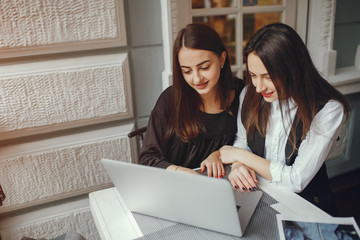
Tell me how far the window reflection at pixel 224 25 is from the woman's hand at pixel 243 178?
3.42 feet

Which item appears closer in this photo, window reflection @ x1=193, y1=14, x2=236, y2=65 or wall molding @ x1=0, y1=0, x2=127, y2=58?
wall molding @ x1=0, y1=0, x2=127, y2=58

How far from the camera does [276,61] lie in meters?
1.19

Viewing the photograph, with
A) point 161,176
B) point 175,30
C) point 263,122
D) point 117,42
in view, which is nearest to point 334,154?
point 263,122

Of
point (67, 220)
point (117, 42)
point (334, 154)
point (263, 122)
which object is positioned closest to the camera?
point (263, 122)

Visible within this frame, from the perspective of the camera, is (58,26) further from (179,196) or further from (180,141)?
(179,196)

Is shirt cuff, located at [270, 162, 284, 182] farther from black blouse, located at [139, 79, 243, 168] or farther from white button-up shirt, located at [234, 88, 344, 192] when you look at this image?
black blouse, located at [139, 79, 243, 168]

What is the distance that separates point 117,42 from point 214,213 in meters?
1.21

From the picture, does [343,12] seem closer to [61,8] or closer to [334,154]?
[334,154]

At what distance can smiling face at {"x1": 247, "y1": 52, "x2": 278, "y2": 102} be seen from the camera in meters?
1.23

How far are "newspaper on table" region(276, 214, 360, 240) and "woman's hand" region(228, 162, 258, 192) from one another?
0.24m

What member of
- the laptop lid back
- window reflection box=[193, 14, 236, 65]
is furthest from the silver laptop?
window reflection box=[193, 14, 236, 65]

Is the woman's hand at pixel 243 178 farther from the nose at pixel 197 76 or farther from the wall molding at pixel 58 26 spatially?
the wall molding at pixel 58 26

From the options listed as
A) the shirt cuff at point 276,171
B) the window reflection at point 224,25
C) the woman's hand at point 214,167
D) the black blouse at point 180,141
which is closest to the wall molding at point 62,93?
the black blouse at point 180,141

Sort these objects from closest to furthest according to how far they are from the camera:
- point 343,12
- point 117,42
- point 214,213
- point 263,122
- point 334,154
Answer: point 214,213
point 263,122
point 117,42
point 343,12
point 334,154
